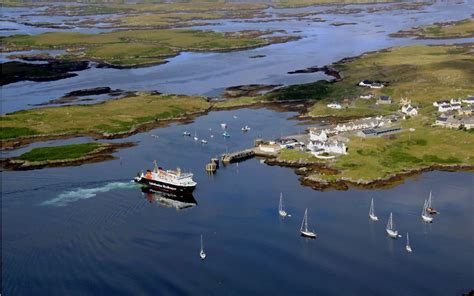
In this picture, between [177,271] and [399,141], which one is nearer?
[177,271]

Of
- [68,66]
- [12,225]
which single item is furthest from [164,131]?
[68,66]

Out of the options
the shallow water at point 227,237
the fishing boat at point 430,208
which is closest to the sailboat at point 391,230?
the shallow water at point 227,237

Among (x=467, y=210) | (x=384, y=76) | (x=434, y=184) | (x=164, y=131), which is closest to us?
(x=467, y=210)

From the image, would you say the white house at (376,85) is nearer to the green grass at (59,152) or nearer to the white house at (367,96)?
the white house at (367,96)

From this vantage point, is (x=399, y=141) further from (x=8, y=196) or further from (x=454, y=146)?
(x=8, y=196)

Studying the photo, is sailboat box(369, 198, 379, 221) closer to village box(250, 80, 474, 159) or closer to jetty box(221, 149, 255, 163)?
village box(250, 80, 474, 159)

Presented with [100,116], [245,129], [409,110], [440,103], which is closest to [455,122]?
[409,110]

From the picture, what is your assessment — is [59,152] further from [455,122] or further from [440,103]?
[440,103]
